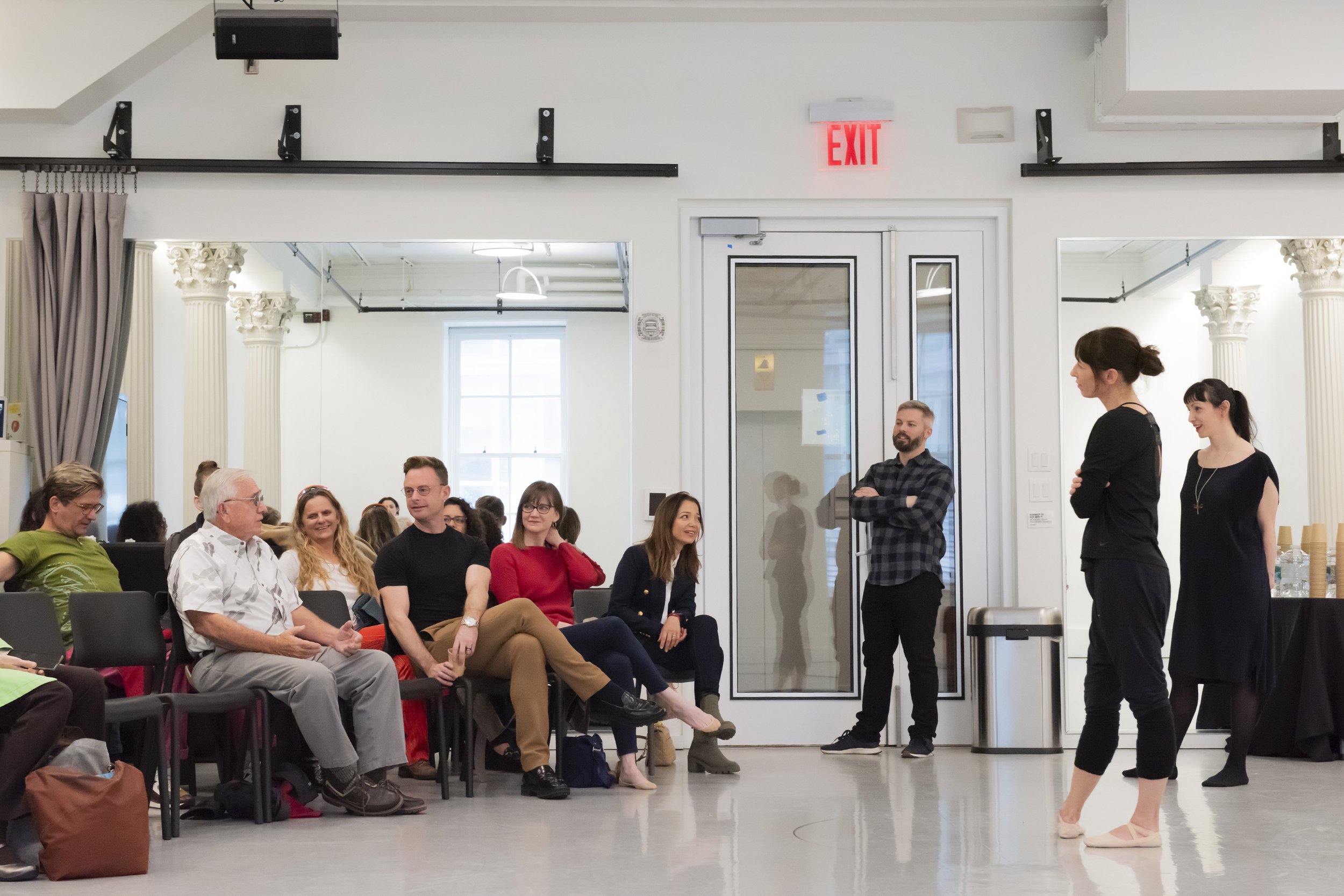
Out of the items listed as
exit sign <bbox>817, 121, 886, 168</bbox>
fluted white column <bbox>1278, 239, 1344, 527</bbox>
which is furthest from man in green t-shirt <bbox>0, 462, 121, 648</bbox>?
fluted white column <bbox>1278, 239, 1344, 527</bbox>

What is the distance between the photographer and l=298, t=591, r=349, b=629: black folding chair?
4.63m

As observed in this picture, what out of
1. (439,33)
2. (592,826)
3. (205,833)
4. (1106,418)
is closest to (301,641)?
(205,833)

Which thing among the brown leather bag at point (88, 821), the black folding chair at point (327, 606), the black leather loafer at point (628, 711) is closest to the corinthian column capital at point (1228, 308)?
the black leather loafer at point (628, 711)

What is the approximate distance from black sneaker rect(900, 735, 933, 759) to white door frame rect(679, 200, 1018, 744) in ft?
1.54

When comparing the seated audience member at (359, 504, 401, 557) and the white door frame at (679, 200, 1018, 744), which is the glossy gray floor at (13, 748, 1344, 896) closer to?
the white door frame at (679, 200, 1018, 744)

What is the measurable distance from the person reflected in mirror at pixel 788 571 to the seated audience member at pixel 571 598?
99cm

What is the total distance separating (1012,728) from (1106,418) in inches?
103

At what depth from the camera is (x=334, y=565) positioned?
5148 mm

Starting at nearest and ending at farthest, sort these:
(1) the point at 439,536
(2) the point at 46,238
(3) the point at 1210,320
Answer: (1) the point at 439,536, (2) the point at 46,238, (3) the point at 1210,320

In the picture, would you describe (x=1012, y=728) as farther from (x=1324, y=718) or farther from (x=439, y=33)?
(x=439, y=33)

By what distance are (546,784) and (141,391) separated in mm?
5580

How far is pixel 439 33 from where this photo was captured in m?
6.21

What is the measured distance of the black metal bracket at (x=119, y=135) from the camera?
6023 mm

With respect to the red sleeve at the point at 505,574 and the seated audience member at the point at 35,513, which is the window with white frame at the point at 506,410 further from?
the seated audience member at the point at 35,513
